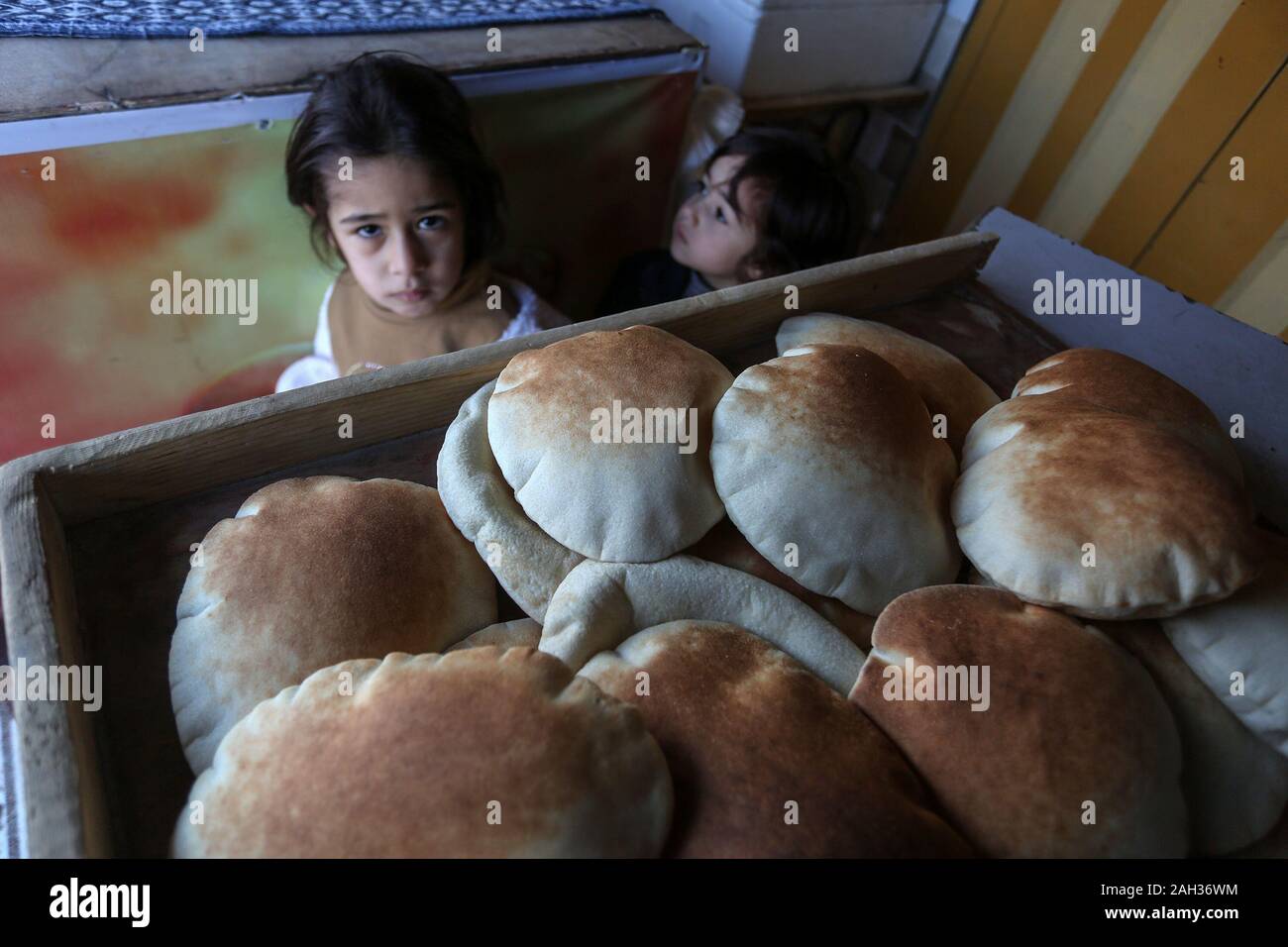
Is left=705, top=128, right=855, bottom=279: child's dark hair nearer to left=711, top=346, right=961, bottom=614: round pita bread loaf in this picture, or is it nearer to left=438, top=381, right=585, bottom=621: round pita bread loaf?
left=711, top=346, right=961, bottom=614: round pita bread loaf

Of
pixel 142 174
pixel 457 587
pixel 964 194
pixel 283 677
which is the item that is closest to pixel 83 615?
pixel 283 677

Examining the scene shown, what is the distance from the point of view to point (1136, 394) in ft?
4.07

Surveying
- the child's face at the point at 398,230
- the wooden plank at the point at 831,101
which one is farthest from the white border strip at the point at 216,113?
the wooden plank at the point at 831,101

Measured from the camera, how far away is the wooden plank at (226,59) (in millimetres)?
1755

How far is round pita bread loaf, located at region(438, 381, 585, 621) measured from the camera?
41.3 inches

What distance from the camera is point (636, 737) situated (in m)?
0.82

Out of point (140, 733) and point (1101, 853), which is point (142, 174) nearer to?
point (140, 733)

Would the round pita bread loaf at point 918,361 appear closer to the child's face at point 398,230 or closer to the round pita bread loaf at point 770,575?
the round pita bread loaf at point 770,575

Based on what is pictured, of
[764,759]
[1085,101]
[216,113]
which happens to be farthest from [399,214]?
[1085,101]

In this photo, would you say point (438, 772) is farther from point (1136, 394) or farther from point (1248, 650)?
point (1136, 394)

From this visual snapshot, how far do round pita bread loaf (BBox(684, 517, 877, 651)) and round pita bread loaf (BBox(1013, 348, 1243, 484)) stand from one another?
1.72 feet

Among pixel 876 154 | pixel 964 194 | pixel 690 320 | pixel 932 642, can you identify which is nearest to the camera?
pixel 932 642
